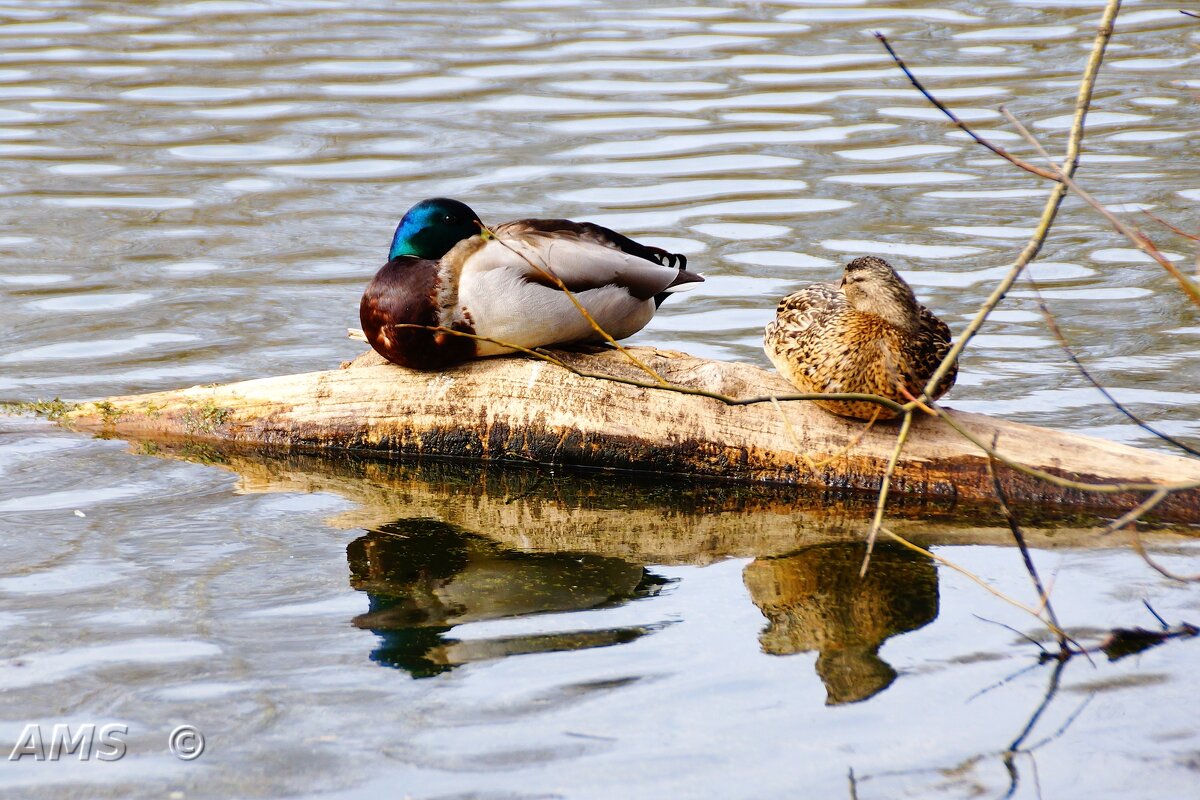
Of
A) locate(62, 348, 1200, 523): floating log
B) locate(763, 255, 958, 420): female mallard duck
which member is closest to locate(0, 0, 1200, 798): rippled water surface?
locate(62, 348, 1200, 523): floating log

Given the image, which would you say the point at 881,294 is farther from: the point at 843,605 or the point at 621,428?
the point at 843,605

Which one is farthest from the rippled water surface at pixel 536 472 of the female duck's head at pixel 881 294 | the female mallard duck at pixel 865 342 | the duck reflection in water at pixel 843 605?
the female duck's head at pixel 881 294

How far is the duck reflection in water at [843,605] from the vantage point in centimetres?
396

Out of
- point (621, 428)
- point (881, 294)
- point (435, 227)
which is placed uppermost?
point (435, 227)

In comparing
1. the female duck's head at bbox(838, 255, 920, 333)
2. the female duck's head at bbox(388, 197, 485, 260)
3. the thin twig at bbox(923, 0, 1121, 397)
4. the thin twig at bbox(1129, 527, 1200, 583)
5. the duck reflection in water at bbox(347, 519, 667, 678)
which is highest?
the thin twig at bbox(923, 0, 1121, 397)

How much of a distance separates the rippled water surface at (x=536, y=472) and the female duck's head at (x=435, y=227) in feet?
2.75

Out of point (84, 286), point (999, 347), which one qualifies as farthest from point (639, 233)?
point (84, 286)

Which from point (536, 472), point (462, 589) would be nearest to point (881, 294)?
point (536, 472)

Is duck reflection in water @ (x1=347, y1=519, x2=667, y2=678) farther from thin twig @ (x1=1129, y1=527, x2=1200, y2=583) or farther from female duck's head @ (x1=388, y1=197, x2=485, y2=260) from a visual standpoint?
thin twig @ (x1=1129, y1=527, x2=1200, y2=583)

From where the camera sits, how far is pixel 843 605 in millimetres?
4449

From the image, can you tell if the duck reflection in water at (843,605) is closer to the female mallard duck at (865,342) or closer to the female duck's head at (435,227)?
the female mallard duck at (865,342)

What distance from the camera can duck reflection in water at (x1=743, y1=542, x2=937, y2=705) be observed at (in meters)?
3.96

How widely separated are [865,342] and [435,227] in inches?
64.6

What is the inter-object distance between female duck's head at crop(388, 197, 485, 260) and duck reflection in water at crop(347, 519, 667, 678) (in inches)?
42.9
